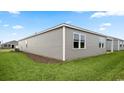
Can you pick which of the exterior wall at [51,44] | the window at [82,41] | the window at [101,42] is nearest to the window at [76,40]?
the window at [82,41]

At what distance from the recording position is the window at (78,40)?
10.1 metres

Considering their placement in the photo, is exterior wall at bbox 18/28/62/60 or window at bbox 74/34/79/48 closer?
exterior wall at bbox 18/28/62/60

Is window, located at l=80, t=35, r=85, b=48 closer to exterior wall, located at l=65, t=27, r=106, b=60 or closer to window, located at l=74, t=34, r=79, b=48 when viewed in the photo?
exterior wall, located at l=65, t=27, r=106, b=60

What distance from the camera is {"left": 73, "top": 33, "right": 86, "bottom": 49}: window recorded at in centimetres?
1008

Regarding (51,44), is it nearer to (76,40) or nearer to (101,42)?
(76,40)

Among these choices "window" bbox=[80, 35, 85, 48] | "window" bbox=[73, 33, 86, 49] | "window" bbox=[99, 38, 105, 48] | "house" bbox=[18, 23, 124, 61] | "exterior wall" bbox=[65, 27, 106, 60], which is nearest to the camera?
"house" bbox=[18, 23, 124, 61]

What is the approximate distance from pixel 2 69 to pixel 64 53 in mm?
3572

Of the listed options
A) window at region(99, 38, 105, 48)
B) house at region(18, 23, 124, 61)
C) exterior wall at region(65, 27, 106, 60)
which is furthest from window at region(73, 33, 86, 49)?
window at region(99, 38, 105, 48)

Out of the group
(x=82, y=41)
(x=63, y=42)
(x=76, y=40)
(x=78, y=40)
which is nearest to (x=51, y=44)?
(x=63, y=42)

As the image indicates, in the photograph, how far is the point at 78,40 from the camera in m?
10.3

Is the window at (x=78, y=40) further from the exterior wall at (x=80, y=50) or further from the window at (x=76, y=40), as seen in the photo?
the exterior wall at (x=80, y=50)
